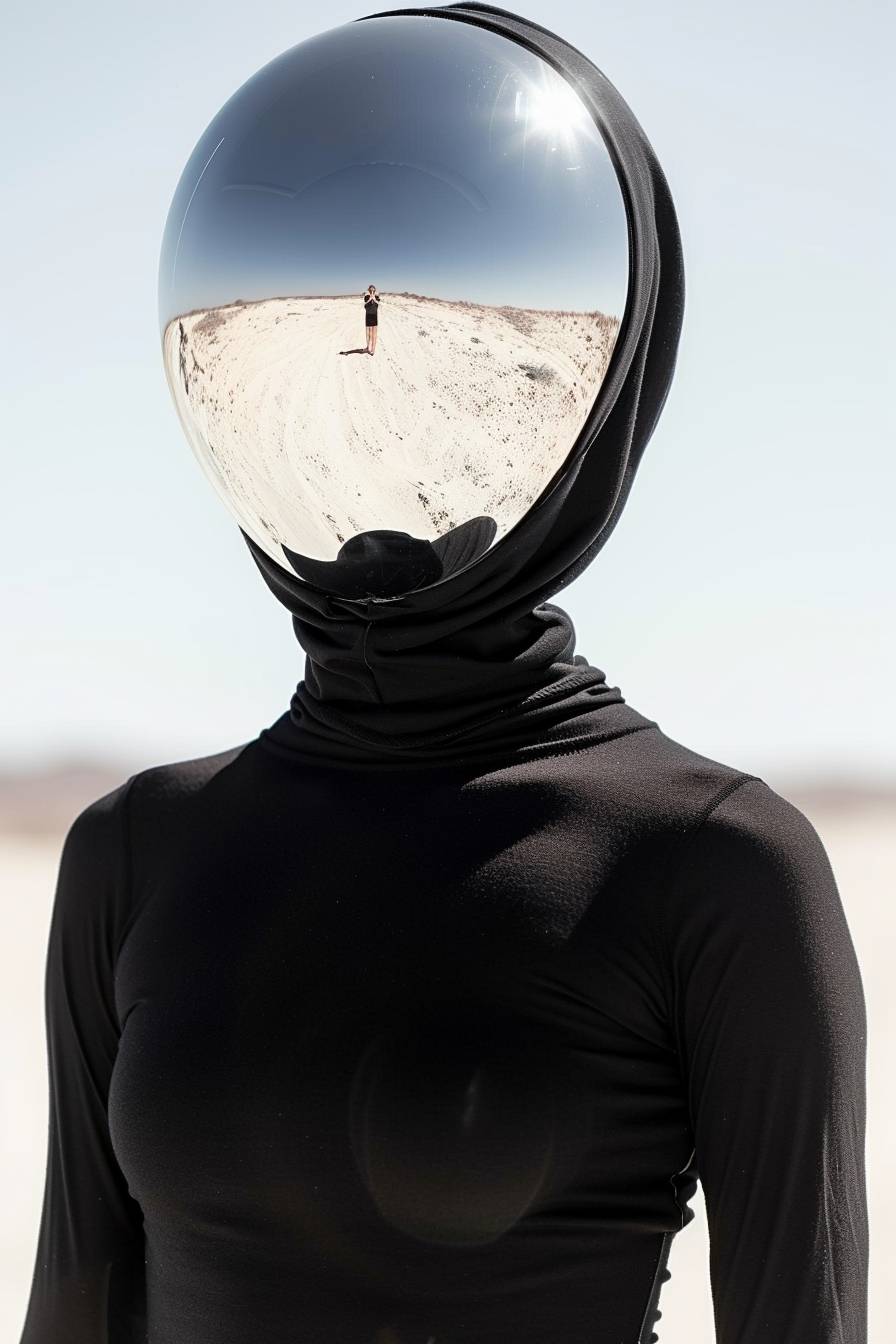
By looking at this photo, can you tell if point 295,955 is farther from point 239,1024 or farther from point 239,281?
point 239,281

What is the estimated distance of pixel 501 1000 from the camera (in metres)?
1.08

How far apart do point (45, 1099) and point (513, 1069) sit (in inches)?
295

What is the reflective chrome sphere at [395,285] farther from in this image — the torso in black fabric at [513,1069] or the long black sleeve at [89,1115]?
the long black sleeve at [89,1115]

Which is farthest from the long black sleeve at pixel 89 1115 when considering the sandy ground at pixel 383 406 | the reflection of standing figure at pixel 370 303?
the reflection of standing figure at pixel 370 303

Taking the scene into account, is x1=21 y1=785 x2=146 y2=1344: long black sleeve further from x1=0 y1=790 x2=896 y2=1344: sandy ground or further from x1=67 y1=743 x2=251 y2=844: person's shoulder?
x1=0 y1=790 x2=896 y2=1344: sandy ground

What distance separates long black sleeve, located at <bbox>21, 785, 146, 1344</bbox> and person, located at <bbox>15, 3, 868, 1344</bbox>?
0.29 feet

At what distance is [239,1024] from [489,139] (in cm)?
61

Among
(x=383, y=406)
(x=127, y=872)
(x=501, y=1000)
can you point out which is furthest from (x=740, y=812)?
(x=127, y=872)

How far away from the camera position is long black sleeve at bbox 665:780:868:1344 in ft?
3.37

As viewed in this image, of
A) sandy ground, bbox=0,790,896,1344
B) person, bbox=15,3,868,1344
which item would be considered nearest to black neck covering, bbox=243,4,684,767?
person, bbox=15,3,868,1344

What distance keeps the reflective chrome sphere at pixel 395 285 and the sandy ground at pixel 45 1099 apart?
58 centimetres

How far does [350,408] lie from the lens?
0.95m

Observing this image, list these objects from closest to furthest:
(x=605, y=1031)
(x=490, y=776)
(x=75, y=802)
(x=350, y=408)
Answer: (x=350, y=408) < (x=605, y=1031) < (x=490, y=776) < (x=75, y=802)

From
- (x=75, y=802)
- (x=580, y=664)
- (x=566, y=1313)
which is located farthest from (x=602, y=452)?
(x=75, y=802)
